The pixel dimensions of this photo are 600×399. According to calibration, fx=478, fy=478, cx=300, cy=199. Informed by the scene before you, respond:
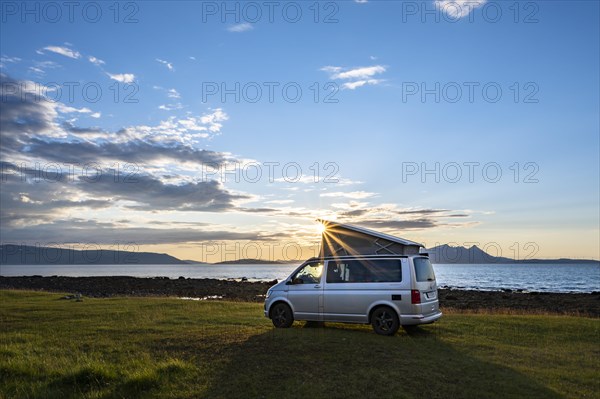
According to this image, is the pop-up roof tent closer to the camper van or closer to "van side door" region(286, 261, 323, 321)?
the camper van

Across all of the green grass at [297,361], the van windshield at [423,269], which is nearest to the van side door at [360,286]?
the van windshield at [423,269]

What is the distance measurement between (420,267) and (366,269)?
1556 millimetres

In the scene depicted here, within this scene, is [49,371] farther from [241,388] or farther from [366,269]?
[366,269]

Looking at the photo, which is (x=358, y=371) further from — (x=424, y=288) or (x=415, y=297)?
(x=424, y=288)

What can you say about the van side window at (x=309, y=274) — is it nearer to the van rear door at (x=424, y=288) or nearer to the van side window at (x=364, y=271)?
the van side window at (x=364, y=271)

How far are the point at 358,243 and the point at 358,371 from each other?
5.64 meters

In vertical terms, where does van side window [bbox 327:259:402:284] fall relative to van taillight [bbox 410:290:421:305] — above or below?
above

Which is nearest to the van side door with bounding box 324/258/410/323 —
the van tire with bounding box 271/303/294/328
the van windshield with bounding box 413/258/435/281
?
the van windshield with bounding box 413/258/435/281

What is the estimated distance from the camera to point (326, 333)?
13445 millimetres

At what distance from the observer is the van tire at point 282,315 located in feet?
49.4

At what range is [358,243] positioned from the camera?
1488 cm

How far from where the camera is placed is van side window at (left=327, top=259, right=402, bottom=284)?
1373 cm

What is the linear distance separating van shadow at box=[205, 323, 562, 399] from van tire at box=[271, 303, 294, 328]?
80.8 inches

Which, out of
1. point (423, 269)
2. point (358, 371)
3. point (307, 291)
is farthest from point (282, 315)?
point (358, 371)
